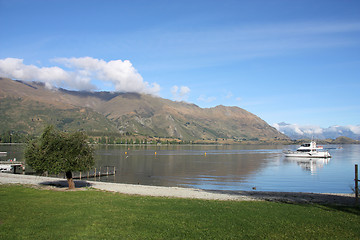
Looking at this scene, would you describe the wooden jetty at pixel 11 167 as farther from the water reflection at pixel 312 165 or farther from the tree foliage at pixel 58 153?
the water reflection at pixel 312 165

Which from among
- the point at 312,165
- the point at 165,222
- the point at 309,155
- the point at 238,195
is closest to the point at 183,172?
the point at 238,195

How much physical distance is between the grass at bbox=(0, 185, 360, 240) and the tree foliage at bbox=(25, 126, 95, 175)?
46.5ft

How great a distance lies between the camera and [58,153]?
37438mm

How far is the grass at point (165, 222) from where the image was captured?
14.9m

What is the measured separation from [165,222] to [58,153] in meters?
24.7

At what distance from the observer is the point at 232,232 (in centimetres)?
1552

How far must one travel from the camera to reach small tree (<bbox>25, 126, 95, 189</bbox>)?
37.1 m

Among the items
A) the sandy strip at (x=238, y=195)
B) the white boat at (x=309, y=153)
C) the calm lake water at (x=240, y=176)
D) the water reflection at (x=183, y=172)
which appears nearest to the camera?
the sandy strip at (x=238, y=195)

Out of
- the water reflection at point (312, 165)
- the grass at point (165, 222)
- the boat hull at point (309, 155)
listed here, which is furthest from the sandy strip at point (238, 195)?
the boat hull at point (309, 155)

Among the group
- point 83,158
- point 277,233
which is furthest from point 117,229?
point 83,158

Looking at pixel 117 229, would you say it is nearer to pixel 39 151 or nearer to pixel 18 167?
pixel 39 151

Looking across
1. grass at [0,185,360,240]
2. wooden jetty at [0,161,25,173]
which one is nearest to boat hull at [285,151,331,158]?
wooden jetty at [0,161,25,173]

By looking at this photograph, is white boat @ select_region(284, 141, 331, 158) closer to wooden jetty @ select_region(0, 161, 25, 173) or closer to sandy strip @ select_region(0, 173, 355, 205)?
sandy strip @ select_region(0, 173, 355, 205)

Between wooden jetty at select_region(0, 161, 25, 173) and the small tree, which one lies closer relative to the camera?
the small tree
